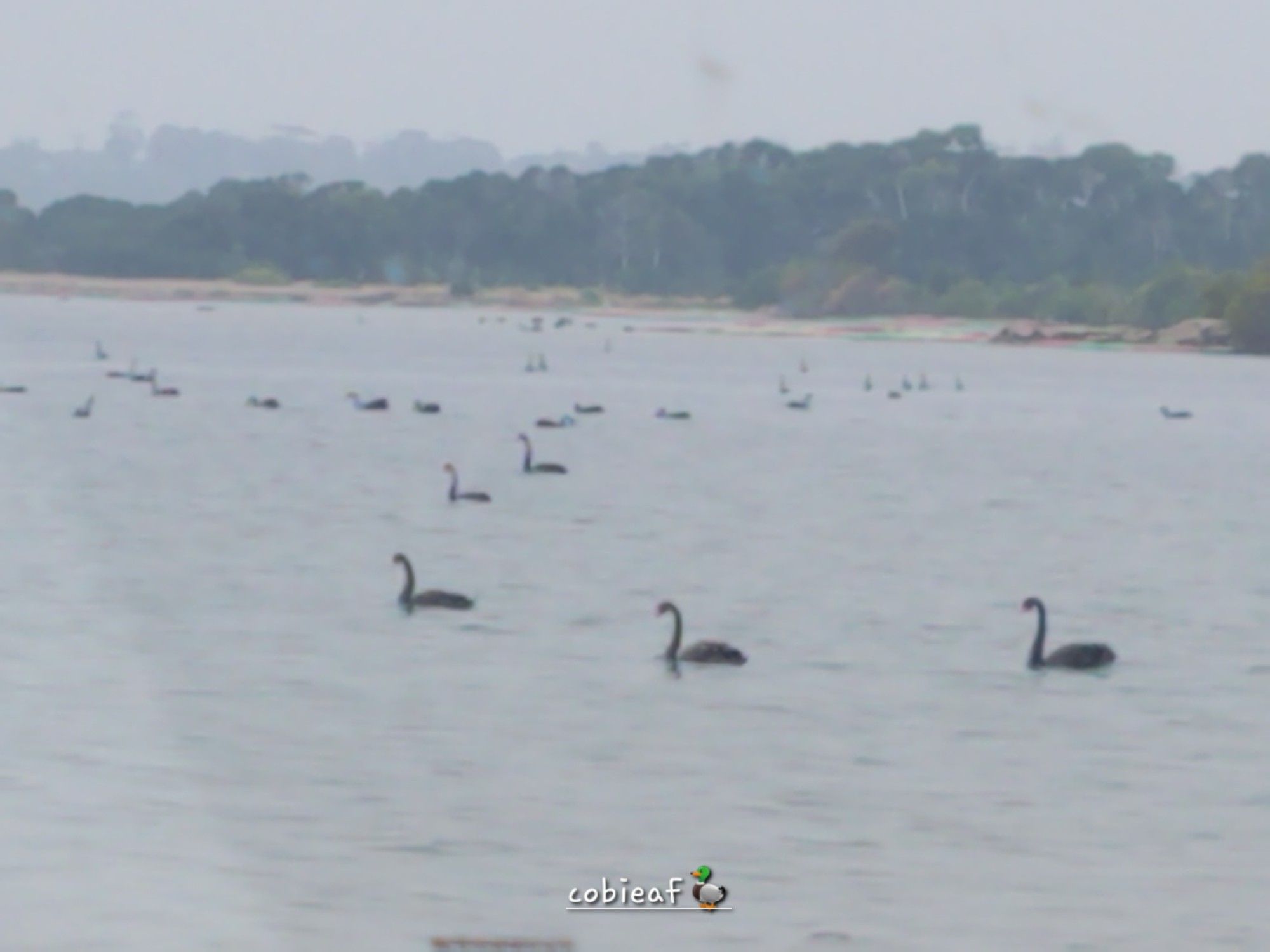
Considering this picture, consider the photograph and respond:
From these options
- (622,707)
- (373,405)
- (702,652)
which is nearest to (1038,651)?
(702,652)

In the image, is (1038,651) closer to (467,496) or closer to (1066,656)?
(1066,656)

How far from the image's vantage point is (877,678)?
21.5 meters

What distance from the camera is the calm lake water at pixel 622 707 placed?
14.0 metres

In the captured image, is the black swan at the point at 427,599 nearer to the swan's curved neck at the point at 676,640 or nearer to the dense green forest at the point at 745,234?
the swan's curved neck at the point at 676,640

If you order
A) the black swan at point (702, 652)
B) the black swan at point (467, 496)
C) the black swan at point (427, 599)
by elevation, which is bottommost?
the black swan at point (467, 496)

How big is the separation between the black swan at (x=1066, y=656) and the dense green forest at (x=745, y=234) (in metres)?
102

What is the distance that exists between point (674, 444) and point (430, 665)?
32594 millimetres

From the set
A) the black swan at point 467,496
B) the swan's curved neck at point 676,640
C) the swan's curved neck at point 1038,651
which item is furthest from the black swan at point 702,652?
the black swan at point 467,496

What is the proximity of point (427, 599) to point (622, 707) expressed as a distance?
5889 mm

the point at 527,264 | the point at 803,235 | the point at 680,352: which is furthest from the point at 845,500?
the point at 527,264

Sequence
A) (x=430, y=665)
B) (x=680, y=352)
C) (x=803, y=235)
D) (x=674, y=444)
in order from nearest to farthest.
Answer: (x=430, y=665)
(x=674, y=444)
(x=680, y=352)
(x=803, y=235)

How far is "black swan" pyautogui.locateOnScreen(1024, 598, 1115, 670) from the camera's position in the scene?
73.7 ft

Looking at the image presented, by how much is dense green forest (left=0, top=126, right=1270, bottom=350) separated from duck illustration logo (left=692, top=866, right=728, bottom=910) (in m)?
111

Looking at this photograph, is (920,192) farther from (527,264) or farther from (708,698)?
(708,698)
